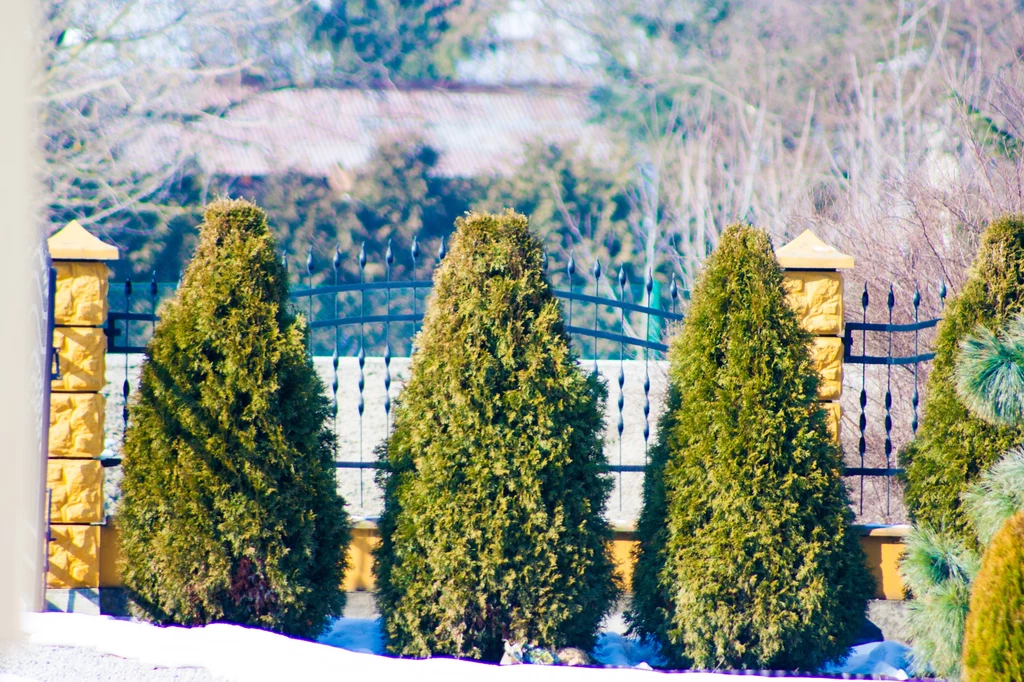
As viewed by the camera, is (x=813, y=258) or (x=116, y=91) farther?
(x=116, y=91)

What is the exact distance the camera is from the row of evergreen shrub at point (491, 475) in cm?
397

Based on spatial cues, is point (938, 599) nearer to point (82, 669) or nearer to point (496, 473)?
point (496, 473)

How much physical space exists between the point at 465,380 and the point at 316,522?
0.92m

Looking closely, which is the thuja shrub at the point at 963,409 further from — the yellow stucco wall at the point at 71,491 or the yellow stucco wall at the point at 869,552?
the yellow stucco wall at the point at 71,491

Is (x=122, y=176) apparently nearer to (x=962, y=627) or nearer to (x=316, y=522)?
(x=316, y=522)

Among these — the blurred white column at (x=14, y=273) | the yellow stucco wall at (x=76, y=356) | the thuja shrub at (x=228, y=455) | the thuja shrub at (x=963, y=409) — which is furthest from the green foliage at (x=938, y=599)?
the yellow stucco wall at (x=76, y=356)

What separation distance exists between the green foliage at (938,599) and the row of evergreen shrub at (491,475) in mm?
305

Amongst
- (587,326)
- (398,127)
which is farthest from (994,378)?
(398,127)

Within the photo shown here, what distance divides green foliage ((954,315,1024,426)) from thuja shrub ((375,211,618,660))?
150 centimetres

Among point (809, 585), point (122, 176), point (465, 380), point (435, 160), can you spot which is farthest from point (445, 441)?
point (435, 160)

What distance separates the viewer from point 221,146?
64.5 ft

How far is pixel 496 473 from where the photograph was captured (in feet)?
13.0

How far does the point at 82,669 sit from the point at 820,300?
3.70 metres

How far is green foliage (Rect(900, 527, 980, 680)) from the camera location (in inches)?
144
